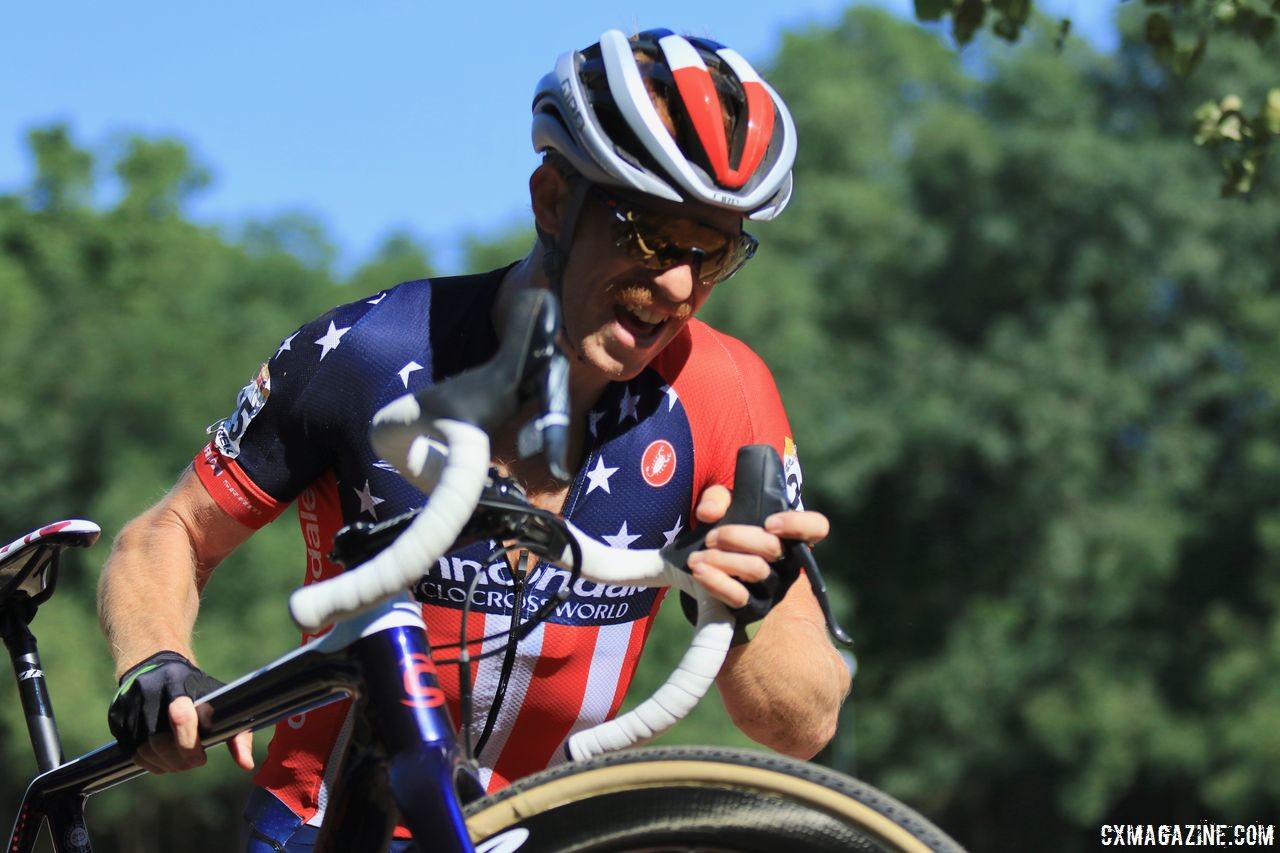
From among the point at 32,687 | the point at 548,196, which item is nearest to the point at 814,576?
the point at 548,196

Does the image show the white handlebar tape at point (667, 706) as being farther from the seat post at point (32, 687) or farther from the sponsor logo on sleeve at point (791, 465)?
the seat post at point (32, 687)

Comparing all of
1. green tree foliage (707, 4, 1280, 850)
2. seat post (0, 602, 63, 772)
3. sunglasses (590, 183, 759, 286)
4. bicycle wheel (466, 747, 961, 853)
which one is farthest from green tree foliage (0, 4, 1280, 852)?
bicycle wheel (466, 747, 961, 853)

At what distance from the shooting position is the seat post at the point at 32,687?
120 inches

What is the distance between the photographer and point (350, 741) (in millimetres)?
2344

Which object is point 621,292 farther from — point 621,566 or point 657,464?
point 621,566

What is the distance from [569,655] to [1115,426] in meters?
29.3

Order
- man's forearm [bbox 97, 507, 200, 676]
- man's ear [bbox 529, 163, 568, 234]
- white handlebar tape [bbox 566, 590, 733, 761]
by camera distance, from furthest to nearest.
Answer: man's ear [bbox 529, 163, 568, 234] → man's forearm [bbox 97, 507, 200, 676] → white handlebar tape [bbox 566, 590, 733, 761]

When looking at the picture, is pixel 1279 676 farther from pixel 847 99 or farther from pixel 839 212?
pixel 847 99

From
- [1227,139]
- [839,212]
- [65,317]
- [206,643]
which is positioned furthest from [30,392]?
[1227,139]

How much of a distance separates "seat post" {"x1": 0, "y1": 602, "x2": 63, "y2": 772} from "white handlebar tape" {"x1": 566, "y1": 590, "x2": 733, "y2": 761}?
1170 millimetres

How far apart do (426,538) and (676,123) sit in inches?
46.5

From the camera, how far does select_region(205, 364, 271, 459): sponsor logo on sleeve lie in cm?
320

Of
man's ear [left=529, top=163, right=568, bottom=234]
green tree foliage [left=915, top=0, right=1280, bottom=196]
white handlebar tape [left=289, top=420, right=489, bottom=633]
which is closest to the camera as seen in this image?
white handlebar tape [left=289, top=420, right=489, bottom=633]

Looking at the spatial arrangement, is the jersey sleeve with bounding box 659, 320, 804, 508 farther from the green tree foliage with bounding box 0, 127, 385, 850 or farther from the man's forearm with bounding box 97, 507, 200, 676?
the green tree foliage with bounding box 0, 127, 385, 850
